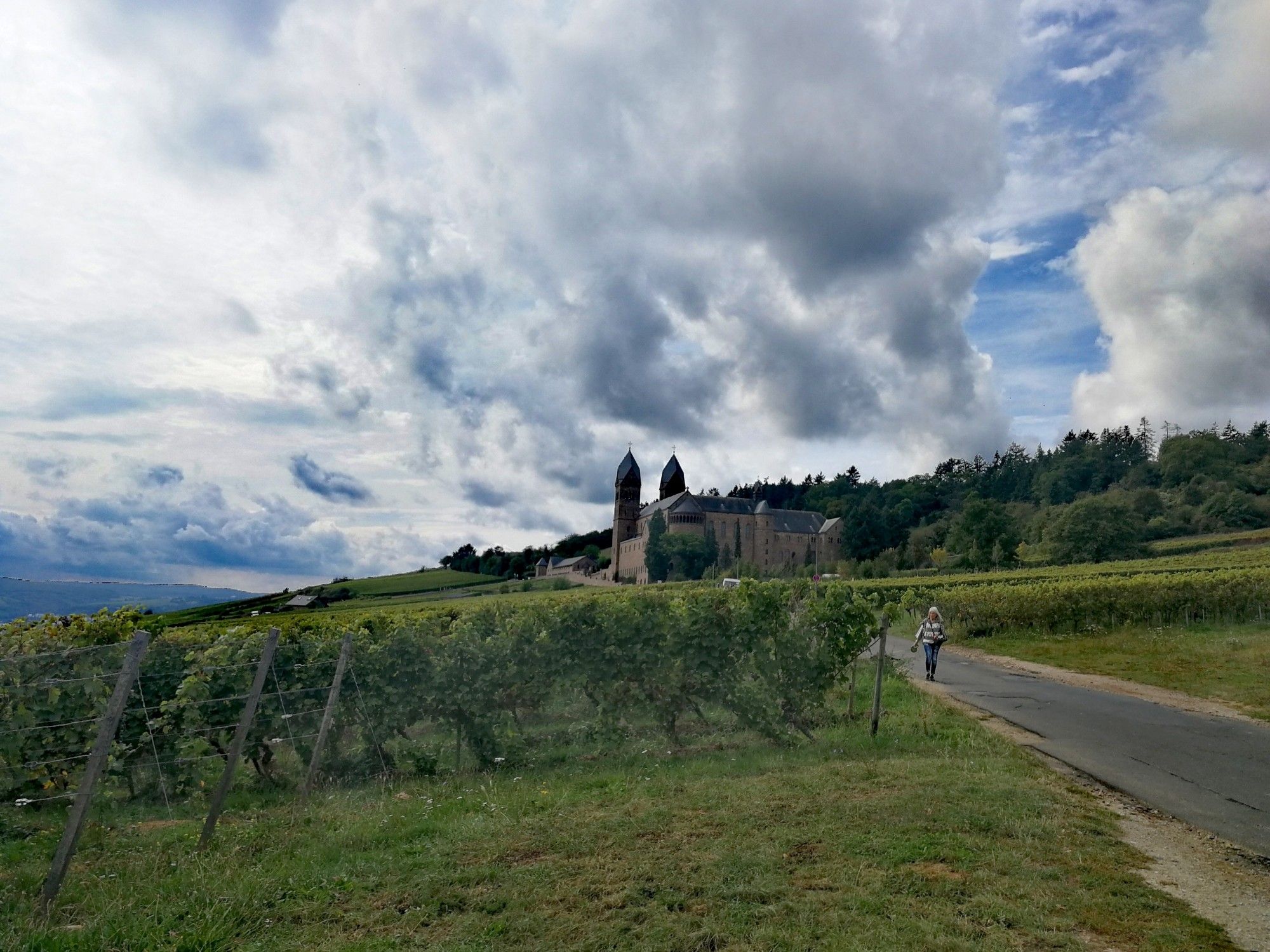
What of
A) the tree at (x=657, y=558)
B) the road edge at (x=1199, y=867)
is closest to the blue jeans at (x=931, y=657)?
the road edge at (x=1199, y=867)

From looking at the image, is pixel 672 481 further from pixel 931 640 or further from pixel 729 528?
pixel 931 640

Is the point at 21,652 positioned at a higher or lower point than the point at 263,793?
higher

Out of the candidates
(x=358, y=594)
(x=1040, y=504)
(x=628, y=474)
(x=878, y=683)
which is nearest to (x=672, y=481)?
(x=628, y=474)

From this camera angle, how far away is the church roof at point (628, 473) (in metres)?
130

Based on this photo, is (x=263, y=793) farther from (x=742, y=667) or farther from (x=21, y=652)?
(x=742, y=667)

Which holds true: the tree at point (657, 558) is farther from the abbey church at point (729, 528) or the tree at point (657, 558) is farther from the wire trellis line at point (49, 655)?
the wire trellis line at point (49, 655)

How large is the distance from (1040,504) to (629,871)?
135840 mm

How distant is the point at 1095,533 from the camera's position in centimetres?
7106

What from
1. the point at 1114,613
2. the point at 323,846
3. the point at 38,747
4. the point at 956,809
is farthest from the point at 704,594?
the point at 1114,613

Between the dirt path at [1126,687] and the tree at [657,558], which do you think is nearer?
the dirt path at [1126,687]

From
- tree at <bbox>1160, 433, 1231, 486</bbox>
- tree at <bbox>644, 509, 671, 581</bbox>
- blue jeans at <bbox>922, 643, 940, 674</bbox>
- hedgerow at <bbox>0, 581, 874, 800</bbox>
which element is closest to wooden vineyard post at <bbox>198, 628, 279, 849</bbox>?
hedgerow at <bbox>0, 581, 874, 800</bbox>

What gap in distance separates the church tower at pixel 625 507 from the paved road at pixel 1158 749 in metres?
110

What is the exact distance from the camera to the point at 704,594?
36.8ft

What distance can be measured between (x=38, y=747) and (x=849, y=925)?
7725mm
